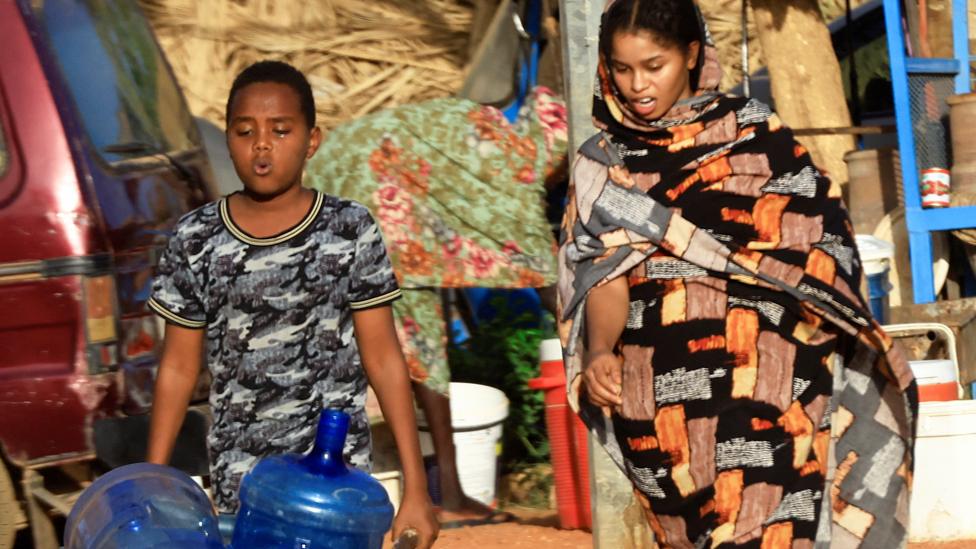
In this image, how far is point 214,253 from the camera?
3.18 meters

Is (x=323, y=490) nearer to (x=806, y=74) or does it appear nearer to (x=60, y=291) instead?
(x=60, y=291)

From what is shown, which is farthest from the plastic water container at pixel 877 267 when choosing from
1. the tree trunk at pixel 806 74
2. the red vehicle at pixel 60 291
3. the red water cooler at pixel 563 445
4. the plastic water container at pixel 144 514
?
the plastic water container at pixel 144 514

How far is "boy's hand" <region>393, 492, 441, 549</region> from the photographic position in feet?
9.98

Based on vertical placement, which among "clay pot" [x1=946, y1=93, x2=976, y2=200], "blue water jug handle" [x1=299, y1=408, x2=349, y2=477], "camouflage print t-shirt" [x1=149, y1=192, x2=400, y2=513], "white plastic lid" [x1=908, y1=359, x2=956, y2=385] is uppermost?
"clay pot" [x1=946, y1=93, x2=976, y2=200]

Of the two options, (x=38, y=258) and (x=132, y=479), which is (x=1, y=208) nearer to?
(x=38, y=258)

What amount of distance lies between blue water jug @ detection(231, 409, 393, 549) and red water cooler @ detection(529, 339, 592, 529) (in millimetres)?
3634

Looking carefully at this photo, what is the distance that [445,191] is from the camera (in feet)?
21.7

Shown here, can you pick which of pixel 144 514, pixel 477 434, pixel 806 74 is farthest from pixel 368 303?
pixel 806 74

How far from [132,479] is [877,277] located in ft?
17.2

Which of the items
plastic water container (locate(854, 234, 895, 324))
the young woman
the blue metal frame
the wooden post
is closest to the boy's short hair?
the young woman

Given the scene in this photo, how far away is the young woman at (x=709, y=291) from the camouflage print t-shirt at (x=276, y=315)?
1.70 feet

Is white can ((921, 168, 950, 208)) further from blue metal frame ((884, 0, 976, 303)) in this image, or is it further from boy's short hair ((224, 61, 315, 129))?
boy's short hair ((224, 61, 315, 129))

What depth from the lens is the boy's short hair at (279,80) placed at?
324 cm

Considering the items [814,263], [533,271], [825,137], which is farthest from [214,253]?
[825,137]
